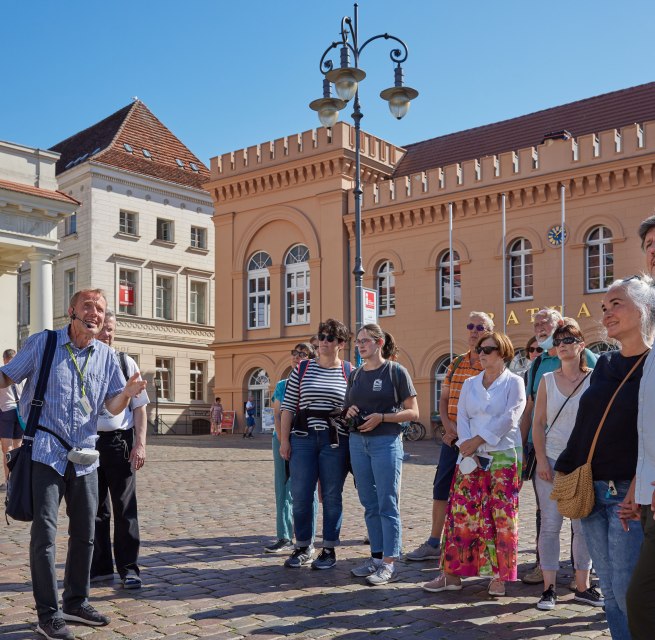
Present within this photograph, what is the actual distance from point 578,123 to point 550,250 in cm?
663

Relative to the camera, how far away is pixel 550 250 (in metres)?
30.6

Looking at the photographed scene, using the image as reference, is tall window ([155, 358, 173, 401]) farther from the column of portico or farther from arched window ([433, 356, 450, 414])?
arched window ([433, 356, 450, 414])

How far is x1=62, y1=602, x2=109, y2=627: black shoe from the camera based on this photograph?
17.7 feet

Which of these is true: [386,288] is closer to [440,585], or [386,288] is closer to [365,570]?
[365,570]

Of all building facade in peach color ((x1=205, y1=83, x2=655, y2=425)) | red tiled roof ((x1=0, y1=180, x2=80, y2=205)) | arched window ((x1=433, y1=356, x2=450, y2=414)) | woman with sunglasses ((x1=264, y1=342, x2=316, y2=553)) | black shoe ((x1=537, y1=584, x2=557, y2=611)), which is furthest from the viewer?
arched window ((x1=433, y1=356, x2=450, y2=414))

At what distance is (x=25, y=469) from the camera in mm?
5156

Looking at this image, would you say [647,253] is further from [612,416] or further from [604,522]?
[604,522]

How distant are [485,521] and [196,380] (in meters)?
41.7

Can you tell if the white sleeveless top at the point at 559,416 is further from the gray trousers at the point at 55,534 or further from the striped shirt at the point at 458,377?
the gray trousers at the point at 55,534

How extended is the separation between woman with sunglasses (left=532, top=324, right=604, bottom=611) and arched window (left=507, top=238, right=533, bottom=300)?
25662mm

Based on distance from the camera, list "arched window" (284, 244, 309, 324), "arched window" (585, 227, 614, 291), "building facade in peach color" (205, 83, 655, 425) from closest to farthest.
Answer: "arched window" (585, 227, 614, 291)
"building facade in peach color" (205, 83, 655, 425)
"arched window" (284, 244, 309, 324)

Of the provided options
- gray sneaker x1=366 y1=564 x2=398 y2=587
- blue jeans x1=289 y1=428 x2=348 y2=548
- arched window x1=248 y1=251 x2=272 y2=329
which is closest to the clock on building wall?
arched window x1=248 y1=251 x2=272 y2=329

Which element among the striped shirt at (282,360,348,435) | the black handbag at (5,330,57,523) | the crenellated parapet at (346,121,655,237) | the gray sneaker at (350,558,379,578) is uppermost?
the crenellated parapet at (346,121,655,237)

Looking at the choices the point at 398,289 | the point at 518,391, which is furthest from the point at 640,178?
the point at 518,391
